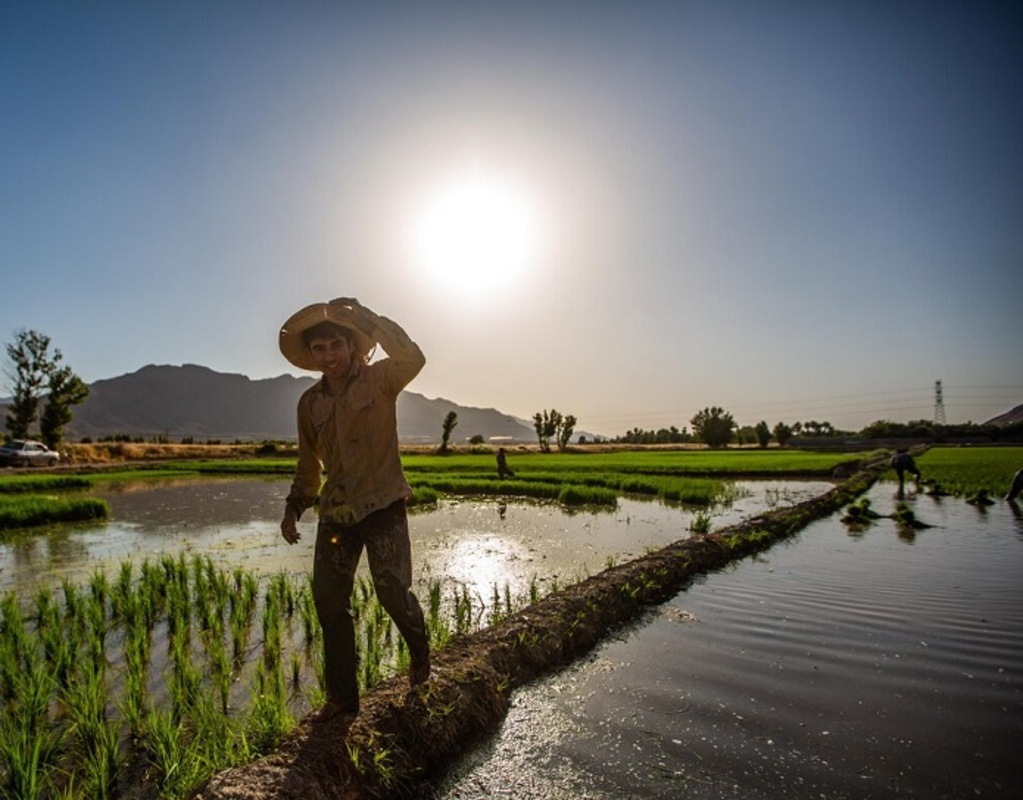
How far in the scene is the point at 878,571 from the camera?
21.6ft

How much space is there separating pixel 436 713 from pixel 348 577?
86 cm

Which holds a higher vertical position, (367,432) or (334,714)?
(367,432)

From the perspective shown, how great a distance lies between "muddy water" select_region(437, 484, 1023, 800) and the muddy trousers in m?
0.71

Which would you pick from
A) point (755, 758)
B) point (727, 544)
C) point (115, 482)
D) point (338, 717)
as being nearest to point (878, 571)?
point (727, 544)

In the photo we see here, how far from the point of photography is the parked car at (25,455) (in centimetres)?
2734

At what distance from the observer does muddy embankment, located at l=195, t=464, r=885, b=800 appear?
224cm

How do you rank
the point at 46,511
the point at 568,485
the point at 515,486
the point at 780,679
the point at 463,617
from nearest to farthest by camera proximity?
1. the point at 780,679
2. the point at 463,617
3. the point at 46,511
4. the point at 568,485
5. the point at 515,486

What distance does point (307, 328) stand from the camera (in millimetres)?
2766

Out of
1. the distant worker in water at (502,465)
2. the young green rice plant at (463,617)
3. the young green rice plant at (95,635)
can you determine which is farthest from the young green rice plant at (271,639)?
the distant worker in water at (502,465)

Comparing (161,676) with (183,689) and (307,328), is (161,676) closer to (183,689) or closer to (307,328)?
(183,689)

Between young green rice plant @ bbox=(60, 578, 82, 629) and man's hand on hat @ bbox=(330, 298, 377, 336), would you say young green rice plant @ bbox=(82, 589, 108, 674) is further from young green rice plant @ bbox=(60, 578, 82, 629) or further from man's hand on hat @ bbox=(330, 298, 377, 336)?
man's hand on hat @ bbox=(330, 298, 377, 336)

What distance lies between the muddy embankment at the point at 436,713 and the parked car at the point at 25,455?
33324 mm

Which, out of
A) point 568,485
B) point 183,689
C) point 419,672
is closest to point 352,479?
point 419,672

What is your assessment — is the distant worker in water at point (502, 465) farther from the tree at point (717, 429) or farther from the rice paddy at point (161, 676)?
the tree at point (717, 429)
